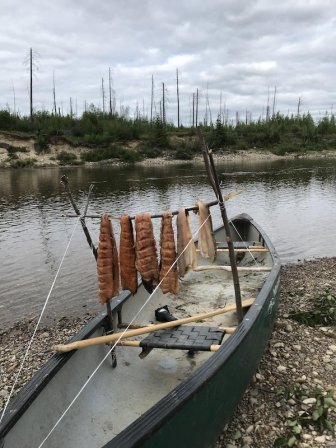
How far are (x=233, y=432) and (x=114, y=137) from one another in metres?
70.2

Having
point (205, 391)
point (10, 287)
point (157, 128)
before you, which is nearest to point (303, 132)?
point (157, 128)

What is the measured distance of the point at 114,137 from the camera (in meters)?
72.6

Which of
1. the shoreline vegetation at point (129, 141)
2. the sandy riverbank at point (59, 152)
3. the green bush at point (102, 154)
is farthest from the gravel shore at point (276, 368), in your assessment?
the green bush at point (102, 154)

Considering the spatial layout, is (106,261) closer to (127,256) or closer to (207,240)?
(127,256)

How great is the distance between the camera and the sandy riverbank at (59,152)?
59375 mm

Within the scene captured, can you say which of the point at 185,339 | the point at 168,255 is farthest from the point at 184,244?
the point at 185,339

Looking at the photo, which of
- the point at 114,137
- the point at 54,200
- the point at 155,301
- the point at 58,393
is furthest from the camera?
the point at 114,137

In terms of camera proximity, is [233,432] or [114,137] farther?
[114,137]

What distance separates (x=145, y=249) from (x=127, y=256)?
0.36m

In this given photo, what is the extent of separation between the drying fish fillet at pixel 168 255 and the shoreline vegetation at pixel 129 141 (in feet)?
163

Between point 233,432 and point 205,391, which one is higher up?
point 205,391

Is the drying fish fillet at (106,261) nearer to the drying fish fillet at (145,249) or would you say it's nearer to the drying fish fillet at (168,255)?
the drying fish fillet at (145,249)

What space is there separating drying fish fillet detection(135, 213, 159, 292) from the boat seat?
2.87 feet

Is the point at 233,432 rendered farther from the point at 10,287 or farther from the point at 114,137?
the point at 114,137
